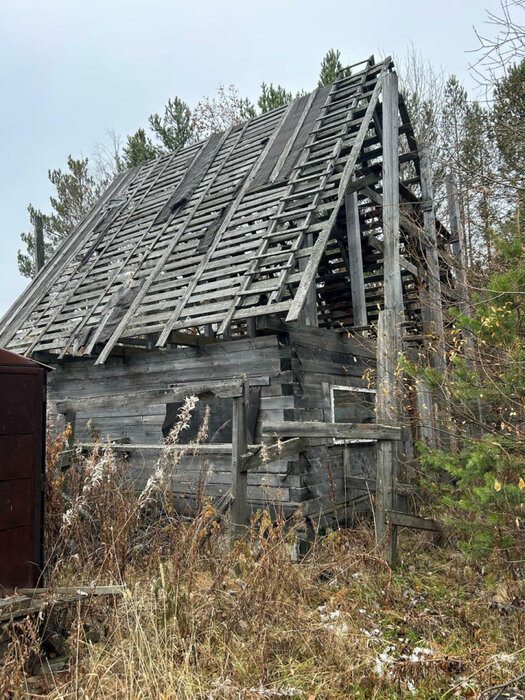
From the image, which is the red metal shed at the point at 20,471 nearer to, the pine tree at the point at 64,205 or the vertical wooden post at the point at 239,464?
the vertical wooden post at the point at 239,464

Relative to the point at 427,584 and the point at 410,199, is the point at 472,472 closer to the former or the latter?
the point at 427,584

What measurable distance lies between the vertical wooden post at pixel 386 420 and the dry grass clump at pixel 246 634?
949 mm

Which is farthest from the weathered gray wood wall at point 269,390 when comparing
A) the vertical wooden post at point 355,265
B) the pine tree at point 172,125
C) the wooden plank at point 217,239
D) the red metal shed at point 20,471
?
the pine tree at point 172,125

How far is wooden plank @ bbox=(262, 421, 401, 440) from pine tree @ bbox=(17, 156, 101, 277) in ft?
72.1

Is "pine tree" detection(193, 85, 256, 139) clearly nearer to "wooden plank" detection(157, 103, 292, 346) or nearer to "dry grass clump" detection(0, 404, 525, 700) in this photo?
"wooden plank" detection(157, 103, 292, 346)

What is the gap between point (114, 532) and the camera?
435cm

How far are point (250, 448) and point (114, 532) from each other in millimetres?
1541

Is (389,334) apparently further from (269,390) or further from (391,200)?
(391,200)

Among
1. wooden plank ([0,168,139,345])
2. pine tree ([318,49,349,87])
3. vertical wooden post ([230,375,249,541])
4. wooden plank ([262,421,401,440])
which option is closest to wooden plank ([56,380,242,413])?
vertical wooden post ([230,375,249,541])

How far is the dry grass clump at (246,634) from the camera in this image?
3.10 meters

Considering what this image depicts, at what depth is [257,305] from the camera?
741 centimetres

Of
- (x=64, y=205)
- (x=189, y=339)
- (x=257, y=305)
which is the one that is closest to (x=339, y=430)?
(x=257, y=305)

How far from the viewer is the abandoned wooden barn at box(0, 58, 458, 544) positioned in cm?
750

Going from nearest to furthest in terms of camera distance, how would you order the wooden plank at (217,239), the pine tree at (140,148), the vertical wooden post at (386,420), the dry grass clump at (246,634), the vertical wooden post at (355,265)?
1. the dry grass clump at (246,634)
2. the vertical wooden post at (386,420)
3. the wooden plank at (217,239)
4. the vertical wooden post at (355,265)
5. the pine tree at (140,148)
